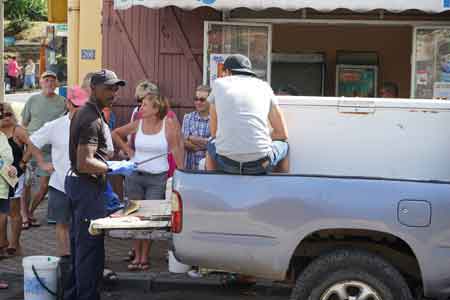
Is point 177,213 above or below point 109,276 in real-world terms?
above

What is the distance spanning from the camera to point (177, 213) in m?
5.21

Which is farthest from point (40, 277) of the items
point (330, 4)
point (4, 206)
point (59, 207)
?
point (330, 4)

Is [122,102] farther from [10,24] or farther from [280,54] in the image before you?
[10,24]

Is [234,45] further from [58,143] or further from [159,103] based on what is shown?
[58,143]

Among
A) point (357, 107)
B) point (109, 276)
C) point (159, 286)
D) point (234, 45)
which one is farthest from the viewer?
point (234, 45)

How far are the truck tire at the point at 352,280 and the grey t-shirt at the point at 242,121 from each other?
0.86m

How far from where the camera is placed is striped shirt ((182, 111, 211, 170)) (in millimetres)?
8430

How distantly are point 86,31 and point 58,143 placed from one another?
11.6ft

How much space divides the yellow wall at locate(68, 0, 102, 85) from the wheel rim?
614 centimetres

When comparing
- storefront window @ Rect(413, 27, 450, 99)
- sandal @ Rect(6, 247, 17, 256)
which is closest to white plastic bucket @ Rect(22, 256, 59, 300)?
sandal @ Rect(6, 247, 17, 256)

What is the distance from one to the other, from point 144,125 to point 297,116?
2.48 m

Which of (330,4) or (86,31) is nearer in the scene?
(330,4)

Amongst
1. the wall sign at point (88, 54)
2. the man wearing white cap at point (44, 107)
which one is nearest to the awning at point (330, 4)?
the wall sign at point (88, 54)

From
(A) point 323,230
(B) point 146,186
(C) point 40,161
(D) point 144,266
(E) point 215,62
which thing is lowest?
(D) point 144,266
